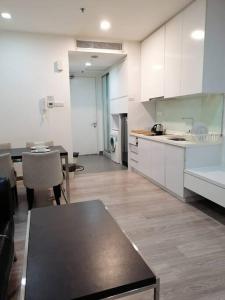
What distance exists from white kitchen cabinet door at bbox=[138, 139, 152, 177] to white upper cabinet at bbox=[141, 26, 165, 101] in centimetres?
94

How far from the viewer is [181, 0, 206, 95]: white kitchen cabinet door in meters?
2.95

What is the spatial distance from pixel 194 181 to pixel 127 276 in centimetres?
229

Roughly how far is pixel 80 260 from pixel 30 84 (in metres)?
4.00

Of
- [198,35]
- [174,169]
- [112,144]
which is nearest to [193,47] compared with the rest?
[198,35]

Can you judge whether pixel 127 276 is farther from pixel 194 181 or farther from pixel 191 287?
pixel 194 181

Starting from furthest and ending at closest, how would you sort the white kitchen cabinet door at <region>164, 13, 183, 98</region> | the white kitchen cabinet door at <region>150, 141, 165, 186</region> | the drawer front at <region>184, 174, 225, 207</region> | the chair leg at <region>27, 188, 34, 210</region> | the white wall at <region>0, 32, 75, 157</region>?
the white wall at <region>0, 32, 75, 157</region> → the white kitchen cabinet door at <region>150, 141, 165, 186</region> → the white kitchen cabinet door at <region>164, 13, 183, 98</region> → the chair leg at <region>27, 188, 34, 210</region> → the drawer front at <region>184, 174, 225, 207</region>

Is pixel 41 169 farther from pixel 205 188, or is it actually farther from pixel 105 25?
pixel 105 25

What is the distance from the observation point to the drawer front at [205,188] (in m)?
2.52

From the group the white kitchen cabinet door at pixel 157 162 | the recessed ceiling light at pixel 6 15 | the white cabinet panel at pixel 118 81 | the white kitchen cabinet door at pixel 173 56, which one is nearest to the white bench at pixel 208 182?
the white kitchen cabinet door at pixel 157 162

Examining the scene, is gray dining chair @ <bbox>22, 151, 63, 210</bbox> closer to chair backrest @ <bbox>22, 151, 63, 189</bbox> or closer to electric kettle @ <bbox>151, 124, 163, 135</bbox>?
chair backrest @ <bbox>22, 151, 63, 189</bbox>

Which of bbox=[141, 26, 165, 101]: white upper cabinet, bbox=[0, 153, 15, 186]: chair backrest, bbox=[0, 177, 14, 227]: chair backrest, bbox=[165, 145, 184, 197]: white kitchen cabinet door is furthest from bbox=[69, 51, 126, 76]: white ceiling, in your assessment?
bbox=[0, 177, 14, 227]: chair backrest

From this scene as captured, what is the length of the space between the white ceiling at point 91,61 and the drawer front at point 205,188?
311cm

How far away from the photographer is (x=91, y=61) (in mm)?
5234

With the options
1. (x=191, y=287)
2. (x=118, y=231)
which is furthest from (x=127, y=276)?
(x=191, y=287)
